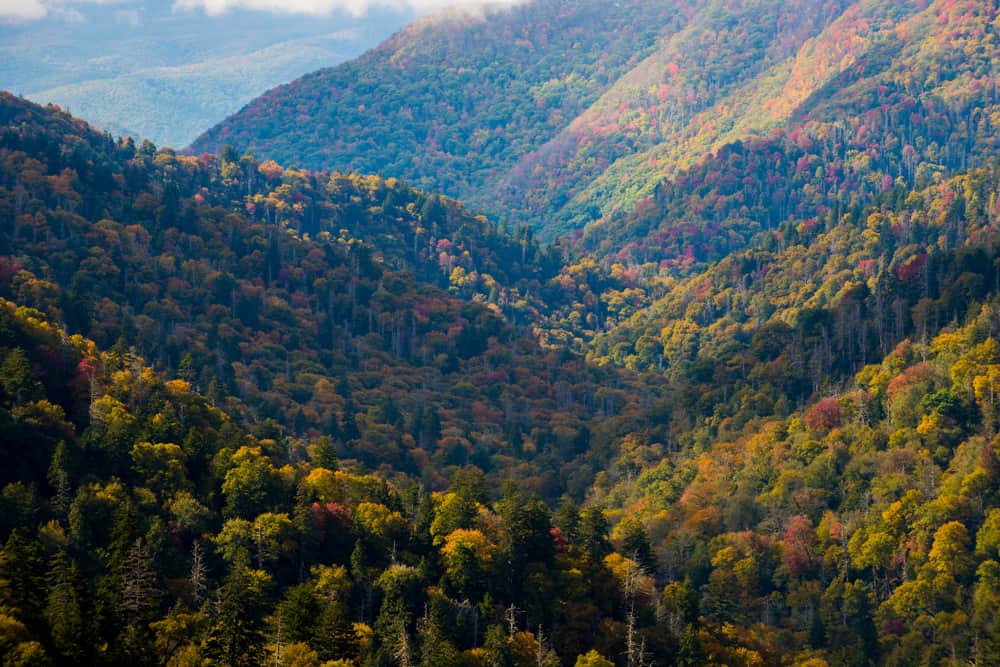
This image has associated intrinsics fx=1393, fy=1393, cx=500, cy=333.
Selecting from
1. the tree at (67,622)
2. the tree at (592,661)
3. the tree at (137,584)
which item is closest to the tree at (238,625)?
the tree at (137,584)

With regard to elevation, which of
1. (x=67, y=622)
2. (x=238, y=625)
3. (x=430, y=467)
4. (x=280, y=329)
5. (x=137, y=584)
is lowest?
(x=67, y=622)

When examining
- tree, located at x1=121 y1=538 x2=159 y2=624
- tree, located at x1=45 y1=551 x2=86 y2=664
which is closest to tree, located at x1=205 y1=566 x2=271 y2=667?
tree, located at x1=121 y1=538 x2=159 y2=624

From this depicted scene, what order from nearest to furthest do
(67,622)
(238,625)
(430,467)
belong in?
(67,622), (238,625), (430,467)

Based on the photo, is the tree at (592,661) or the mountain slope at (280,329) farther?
the mountain slope at (280,329)

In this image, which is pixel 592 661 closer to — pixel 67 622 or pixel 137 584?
pixel 137 584

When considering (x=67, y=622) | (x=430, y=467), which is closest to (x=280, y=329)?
(x=430, y=467)

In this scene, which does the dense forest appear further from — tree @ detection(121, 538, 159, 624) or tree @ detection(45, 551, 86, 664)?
tree @ detection(121, 538, 159, 624)

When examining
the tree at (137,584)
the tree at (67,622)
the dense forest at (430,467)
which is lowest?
the tree at (67,622)

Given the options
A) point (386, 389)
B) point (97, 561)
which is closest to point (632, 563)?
point (97, 561)

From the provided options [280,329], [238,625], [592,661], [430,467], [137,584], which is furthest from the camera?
[280,329]

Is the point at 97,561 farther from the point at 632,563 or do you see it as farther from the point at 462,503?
the point at 632,563

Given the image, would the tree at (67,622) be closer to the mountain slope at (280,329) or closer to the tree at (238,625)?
the tree at (238,625)
